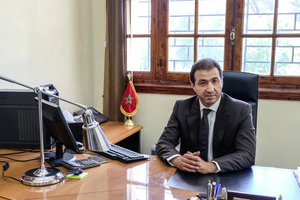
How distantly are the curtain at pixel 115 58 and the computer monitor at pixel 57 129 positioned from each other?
134 centimetres

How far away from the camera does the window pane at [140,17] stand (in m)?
3.15

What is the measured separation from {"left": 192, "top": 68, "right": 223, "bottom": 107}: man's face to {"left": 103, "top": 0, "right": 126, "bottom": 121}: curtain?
4.15ft

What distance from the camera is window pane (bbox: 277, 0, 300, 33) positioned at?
9.11 feet

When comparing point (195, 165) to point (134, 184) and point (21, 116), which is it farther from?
point (21, 116)

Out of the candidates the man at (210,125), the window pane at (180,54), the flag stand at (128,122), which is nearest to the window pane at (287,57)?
the window pane at (180,54)

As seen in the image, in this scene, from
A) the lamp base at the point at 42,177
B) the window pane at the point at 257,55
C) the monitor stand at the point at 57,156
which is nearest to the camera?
the lamp base at the point at 42,177

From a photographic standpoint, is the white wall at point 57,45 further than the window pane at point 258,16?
No

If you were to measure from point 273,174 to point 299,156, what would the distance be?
1.38 meters

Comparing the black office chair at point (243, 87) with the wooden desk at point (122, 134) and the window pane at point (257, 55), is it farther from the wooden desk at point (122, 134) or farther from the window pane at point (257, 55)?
the wooden desk at point (122, 134)

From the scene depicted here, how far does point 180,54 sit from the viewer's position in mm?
3188

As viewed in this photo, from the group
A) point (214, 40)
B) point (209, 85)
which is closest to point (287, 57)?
point (214, 40)

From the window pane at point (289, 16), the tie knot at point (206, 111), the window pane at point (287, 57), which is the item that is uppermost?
the window pane at point (289, 16)

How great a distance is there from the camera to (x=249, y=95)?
87.7 inches

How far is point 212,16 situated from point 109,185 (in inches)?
80.2
